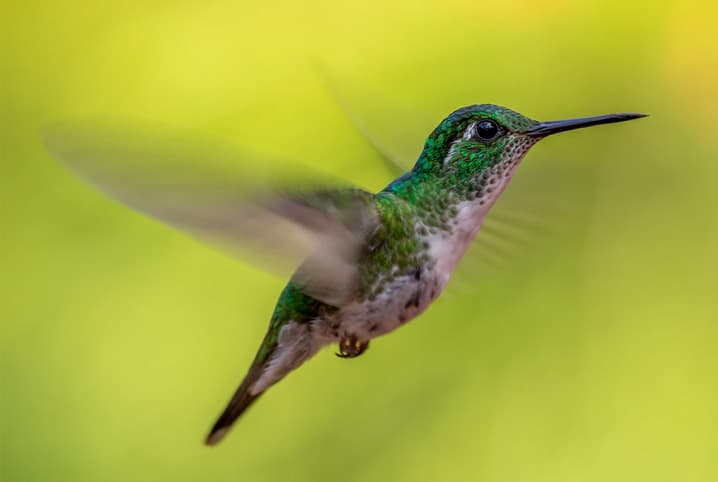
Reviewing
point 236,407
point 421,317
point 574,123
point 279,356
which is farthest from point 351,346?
point 421,317

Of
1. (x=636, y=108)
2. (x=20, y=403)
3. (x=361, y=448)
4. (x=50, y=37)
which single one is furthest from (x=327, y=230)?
(x=50, y=37)

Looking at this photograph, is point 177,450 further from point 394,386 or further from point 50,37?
point 50,37

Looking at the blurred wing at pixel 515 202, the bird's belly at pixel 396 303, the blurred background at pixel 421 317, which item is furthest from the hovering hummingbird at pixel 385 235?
the blurred background at pixel 421 317

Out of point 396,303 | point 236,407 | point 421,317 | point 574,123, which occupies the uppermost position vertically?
point 574,123

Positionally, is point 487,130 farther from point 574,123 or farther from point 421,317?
point 421,317

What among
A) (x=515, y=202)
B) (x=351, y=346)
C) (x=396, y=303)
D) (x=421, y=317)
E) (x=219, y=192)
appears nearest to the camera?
(x=219, y=192)

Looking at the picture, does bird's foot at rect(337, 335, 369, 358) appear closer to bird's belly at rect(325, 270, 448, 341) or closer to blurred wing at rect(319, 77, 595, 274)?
bird's belly at rect(325, 270, 448, 341)

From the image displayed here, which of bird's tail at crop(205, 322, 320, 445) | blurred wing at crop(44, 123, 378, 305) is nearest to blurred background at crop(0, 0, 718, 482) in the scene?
bird's tail at crop(205, 322, 320, 445)
